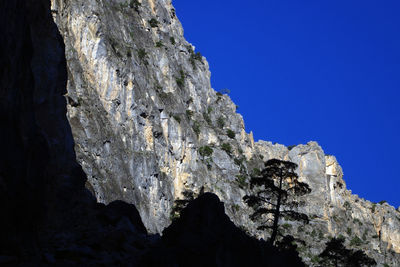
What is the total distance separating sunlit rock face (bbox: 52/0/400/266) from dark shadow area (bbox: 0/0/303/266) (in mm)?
24464

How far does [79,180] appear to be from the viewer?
84.3ft

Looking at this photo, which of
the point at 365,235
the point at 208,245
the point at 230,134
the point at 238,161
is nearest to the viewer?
the point at 208,245

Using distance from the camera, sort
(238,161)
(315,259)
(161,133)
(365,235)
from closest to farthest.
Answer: (161,133) → (315,259) → (238,161) → (365,235)

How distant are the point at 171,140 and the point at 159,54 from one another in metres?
16.7

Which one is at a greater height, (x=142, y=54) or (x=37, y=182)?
(x=142, y=54)

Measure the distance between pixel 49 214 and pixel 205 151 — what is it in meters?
75.9

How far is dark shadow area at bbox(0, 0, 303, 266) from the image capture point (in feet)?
52.0

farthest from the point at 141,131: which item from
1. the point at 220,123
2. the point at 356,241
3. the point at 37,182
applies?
the point at 356,241

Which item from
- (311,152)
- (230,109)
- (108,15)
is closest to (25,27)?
(108,15)

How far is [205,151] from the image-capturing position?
96.4 metres

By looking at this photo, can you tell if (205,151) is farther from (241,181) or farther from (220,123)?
(220,123)

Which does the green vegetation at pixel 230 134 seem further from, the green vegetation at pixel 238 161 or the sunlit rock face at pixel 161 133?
the green vegetation at pixel 238 161

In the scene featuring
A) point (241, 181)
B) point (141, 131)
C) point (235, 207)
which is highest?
point (241, 181)

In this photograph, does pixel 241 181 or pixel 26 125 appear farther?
pixel 241 181
